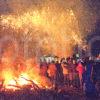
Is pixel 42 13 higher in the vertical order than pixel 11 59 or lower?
higher

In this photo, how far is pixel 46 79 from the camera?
1383 centimetres

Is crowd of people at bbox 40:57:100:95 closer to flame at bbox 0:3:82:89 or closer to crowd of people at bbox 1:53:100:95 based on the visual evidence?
crowd of people at bbox 1:53:100:95

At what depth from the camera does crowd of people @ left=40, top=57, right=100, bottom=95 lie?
501 inches

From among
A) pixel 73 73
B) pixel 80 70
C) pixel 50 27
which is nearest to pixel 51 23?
pixel 50 27


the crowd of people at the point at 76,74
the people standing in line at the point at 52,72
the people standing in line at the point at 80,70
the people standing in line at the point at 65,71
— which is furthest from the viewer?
the people standing in line at the point at 65,71

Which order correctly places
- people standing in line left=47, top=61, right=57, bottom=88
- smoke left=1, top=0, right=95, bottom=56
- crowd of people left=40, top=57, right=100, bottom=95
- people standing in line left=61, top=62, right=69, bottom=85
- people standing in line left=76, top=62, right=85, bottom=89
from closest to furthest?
crowd of people left=40, top=57, right=100, bottom=95 → people standing in line left=76, top=62, right=85, bottom=89 → people standing in line left=47, top=61, right=57, bottom=88 → people standing in line left=61, top=62, right=69, bottom=85 → smoke left=1, top=0, right=95, bottom=56

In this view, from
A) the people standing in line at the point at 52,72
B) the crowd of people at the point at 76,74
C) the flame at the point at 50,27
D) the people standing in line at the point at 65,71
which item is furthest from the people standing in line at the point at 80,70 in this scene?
the flame at the point at 50,27

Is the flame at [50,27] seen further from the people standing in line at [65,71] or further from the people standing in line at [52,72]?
the people standing in line at [52,72]

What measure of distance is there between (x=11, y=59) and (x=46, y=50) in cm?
192

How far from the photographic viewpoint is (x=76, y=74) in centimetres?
1442

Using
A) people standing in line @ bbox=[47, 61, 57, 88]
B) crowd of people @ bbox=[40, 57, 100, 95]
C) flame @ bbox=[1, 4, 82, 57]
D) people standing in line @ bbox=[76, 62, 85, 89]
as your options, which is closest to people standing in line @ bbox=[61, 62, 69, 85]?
crowd of people @ bbox=[40, 57, 100, 95]

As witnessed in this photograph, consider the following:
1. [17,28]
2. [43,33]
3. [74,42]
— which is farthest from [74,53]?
[17,28]

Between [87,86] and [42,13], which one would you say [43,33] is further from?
[87,86]

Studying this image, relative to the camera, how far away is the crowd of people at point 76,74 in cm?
1272
